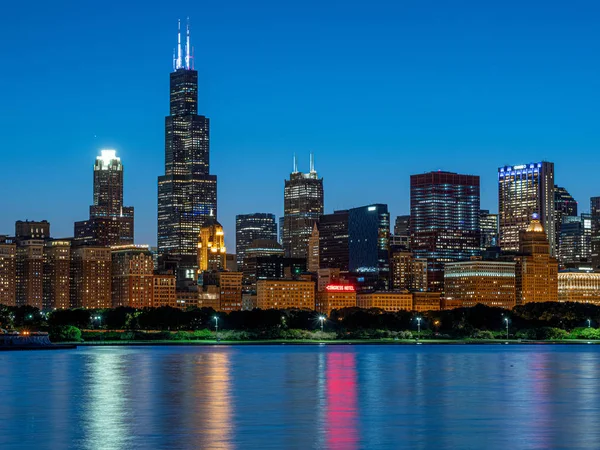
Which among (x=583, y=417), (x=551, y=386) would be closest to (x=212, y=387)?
(x=551, y=386)

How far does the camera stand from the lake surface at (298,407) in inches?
2357

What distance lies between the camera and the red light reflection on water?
59719 millimetres

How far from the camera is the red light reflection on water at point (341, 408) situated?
59719 mm

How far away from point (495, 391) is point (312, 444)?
36.4 meters

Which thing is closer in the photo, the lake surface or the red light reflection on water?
the red light reflection on water

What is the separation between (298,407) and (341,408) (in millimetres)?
2757

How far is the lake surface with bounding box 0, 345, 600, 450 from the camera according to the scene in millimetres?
59875

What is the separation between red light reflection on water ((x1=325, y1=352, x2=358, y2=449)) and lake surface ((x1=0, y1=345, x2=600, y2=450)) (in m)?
0.10

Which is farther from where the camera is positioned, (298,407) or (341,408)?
(298,407)

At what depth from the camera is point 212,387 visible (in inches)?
3757

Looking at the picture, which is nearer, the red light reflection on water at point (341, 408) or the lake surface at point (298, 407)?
the red light reflection on water at point (341, 408)

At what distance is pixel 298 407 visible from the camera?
77.2 meters

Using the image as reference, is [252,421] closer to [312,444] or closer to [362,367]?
[312,444]

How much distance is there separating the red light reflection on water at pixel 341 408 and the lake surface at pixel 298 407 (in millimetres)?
96
